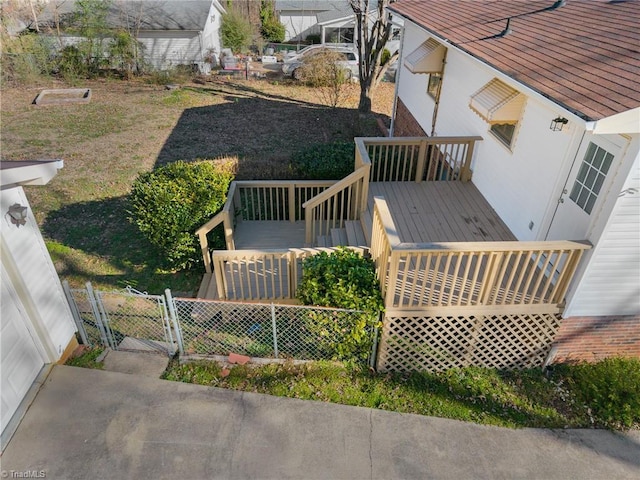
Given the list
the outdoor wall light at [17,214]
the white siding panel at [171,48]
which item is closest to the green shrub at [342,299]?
the outdoor wall light at [17,214]

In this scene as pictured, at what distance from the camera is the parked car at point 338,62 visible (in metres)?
21.8

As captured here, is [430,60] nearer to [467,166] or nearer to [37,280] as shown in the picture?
[467,166]

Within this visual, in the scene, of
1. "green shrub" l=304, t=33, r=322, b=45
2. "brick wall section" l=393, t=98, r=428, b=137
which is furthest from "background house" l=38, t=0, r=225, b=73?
"brick wall section" l=393, t=98, r=428, b=137

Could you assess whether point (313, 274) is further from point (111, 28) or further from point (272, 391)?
point (111, 28)

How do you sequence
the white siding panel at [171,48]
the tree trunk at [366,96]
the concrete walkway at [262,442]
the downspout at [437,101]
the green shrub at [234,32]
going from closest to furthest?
the concrete walkway at [262,442] < the downspout at [437,101] < the tree trunk at [366,96] < the white siding panel at [171,48] < the green shrub at [234,32]

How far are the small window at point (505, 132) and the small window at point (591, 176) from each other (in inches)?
74.1

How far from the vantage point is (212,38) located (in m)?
25.7

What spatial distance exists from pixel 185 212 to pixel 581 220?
6.07 metres

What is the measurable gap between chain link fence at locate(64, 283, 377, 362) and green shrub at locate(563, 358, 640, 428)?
2580 mm

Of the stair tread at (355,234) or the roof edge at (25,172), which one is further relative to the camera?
the stair tread at (355,234)

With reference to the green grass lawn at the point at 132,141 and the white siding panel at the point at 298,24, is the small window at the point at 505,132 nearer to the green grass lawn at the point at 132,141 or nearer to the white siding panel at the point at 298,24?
the green grass lawn at the point at 132,141

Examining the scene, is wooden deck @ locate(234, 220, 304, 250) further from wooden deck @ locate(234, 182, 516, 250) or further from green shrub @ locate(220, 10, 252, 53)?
green shrub @ locate(220, 10, 252, 53)

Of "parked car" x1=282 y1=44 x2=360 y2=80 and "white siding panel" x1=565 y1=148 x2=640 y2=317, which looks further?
"parked car" x1=282 y1=44 x2=360 y2=80

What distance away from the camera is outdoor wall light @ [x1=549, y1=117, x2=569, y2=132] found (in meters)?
5.29
